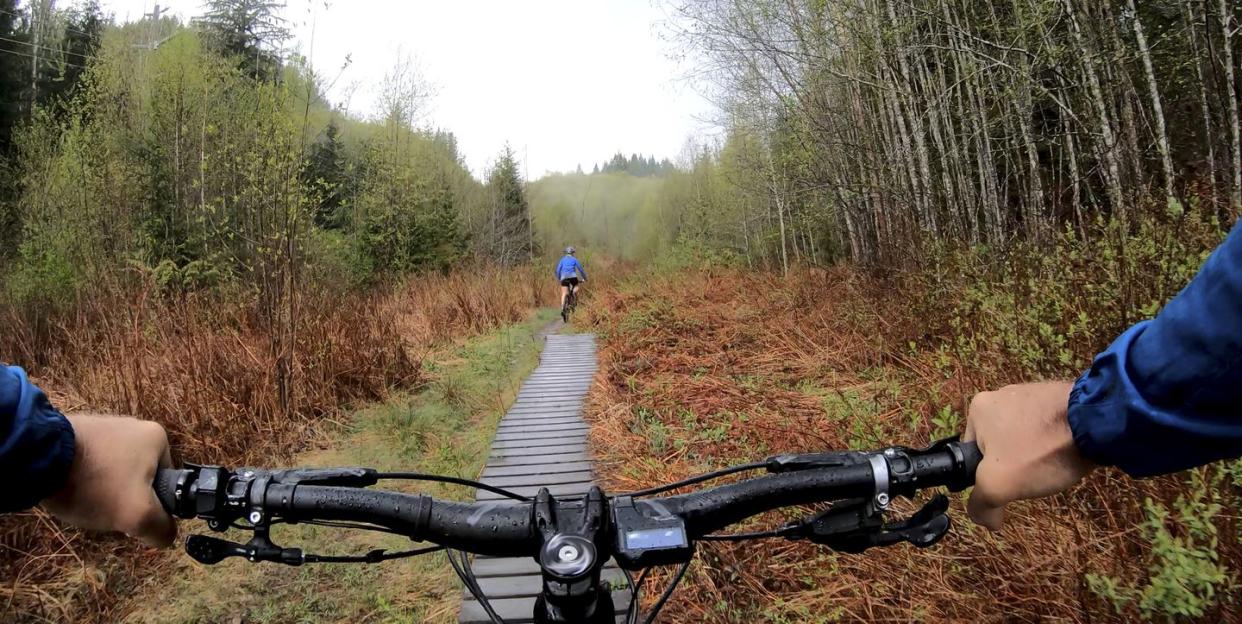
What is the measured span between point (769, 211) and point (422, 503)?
20905 mm

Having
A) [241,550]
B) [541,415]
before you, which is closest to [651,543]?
[241,550]

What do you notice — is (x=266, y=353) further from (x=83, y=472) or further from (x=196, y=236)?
(x=196, y=236)

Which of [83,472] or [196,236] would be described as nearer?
[83,472]

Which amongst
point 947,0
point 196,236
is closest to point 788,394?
point 947,0

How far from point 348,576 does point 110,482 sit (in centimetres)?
320

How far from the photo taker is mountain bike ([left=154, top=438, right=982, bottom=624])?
2.91ft

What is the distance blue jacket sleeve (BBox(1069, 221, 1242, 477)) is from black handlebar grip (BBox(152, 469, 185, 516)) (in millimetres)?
1255

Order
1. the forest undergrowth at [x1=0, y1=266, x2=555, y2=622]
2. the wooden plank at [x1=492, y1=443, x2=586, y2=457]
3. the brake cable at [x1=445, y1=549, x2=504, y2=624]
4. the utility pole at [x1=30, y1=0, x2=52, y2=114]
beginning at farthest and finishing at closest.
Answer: the utility pole at [x1=30, y1=0, x2=52, y2=114], the wooden plank at [x1=492, y1=443, x2=586, y2=457], the forest undergrowth at [x1=0, y1=266, x2=555, y2=622], the brake cable at [x1=445, y1=549, x2=504, y2=624]

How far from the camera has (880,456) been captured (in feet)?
3.19

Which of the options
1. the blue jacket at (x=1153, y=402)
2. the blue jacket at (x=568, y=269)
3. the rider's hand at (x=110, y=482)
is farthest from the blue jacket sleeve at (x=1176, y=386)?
the blue jacket at (x=568, y=269)

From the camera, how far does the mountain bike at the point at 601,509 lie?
0.89m

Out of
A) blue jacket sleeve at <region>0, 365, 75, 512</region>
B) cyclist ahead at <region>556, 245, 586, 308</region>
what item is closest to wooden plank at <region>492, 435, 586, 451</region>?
blue jacket sleeve at <region>0, 365, 75, 512</region>

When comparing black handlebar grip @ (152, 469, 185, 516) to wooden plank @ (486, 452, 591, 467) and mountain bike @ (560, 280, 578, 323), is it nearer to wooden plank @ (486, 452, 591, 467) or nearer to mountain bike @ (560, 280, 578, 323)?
wooden plank @ (486, 452, 591, 467)

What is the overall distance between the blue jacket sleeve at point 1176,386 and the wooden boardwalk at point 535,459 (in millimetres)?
1705
